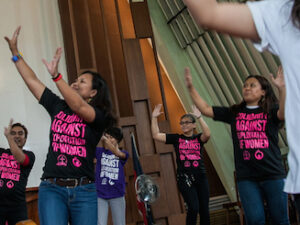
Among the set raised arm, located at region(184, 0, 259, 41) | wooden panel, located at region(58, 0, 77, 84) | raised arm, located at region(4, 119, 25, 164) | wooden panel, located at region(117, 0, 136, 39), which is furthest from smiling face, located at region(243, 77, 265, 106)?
wooden panel, located at region(117, 0, 136, 39)

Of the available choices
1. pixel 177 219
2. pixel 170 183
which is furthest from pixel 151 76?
pixel 177 219

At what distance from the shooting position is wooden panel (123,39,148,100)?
18.7ft

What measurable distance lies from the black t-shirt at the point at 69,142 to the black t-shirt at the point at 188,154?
86.7 inches

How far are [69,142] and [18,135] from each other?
6.15 feet

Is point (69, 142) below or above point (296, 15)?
below

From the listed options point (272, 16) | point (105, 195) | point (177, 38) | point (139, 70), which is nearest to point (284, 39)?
point (272, 16)

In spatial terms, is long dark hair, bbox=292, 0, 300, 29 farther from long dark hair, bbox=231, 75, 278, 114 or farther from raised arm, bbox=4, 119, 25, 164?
raised arm, bbox=4, 119, 25, 164

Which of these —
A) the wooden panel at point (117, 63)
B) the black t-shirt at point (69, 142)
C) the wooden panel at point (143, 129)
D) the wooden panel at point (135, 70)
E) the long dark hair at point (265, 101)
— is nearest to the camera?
the black t-shirt at point (69, 142)

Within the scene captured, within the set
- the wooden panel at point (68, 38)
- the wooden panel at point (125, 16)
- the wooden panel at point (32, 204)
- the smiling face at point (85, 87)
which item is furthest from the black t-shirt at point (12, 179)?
the wooden panel at point (125, 16)

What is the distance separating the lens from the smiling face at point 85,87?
7.69 ft

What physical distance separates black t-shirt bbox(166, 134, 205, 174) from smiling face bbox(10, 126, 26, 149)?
1.53 m

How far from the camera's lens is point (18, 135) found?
383 cm

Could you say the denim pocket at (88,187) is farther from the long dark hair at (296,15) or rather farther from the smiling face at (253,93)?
the long dark hair at (296,15)

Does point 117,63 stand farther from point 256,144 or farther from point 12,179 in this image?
point 256,144
